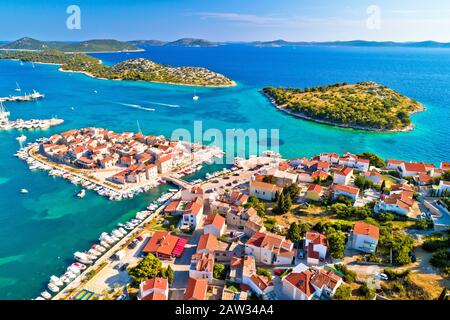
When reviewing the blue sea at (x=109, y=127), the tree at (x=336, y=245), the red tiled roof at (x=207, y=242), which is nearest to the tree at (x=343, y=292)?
the tree at (x=336, y=245)

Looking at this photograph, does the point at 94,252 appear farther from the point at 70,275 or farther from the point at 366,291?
the point at 366,291

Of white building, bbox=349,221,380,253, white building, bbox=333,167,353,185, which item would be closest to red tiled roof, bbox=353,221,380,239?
white building, bbox=349,221,380,253

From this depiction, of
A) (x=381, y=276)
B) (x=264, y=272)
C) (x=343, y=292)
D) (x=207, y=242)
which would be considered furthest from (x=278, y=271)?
(x=381, y=276)

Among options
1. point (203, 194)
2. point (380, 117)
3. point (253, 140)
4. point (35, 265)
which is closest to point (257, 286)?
point (203, 194)

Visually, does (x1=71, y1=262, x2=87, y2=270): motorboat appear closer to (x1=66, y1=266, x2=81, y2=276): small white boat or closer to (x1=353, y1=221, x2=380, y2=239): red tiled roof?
(x1=66, y1=266, x2=81, y2=276): small white boat

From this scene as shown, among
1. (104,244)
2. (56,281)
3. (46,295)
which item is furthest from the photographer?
(104,244)
